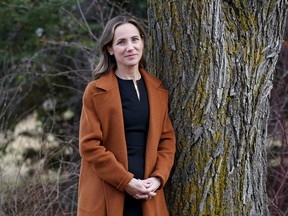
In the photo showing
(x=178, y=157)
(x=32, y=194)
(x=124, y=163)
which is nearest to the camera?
(x=124, y=163)

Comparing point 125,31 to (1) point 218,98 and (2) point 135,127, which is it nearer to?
(2) point 135,127

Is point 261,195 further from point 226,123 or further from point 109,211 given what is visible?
point 109,211

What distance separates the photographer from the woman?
4418mm

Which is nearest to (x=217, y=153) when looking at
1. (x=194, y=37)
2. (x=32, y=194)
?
(x=194, y=37)

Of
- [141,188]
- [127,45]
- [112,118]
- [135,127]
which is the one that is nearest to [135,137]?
[135,127]

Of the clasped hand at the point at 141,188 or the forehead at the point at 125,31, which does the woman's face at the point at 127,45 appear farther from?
the clasped hand at the point at 141,188

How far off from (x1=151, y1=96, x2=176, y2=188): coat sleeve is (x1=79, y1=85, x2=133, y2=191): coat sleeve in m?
0.22

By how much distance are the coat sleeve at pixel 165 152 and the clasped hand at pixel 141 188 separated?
69mm

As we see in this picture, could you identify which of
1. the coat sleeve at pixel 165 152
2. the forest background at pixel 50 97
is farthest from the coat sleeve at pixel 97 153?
the forest background at pixel 50 97

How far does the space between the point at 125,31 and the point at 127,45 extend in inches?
3.6

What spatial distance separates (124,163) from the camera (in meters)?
4.44

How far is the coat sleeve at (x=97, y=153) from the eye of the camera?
14.3 ft

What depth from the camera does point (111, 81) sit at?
4539 millimetres

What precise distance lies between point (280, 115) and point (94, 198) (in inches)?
142
